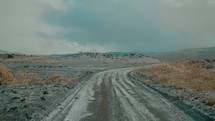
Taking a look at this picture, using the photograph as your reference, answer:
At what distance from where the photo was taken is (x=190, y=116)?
2003cm

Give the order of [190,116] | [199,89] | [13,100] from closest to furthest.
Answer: [190,116] → [13,100] → [199,89]

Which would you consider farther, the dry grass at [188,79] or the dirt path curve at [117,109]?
the dry grass at [188,79]

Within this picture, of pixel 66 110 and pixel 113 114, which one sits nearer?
pixel 113 114

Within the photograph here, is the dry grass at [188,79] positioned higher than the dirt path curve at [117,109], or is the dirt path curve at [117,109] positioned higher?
the dirt path curve at [117,109]

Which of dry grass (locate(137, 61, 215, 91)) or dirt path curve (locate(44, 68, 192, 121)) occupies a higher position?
dirt path curve (locate(44, 68, 192, 121))

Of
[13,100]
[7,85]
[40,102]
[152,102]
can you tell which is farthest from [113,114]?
[7,85]

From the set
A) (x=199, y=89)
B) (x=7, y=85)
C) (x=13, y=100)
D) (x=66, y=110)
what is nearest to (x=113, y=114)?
(x=66, y=110)

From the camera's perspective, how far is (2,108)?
23.1 m

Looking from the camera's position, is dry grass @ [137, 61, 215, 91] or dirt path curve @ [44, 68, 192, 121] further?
dry grass @ [137, 61, 215, 91]

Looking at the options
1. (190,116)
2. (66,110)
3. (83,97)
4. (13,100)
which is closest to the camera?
(190,116)

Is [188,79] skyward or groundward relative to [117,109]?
groundward

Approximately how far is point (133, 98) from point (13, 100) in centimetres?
934

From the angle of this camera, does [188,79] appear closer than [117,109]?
No

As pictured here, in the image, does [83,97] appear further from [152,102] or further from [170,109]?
[170,109]
